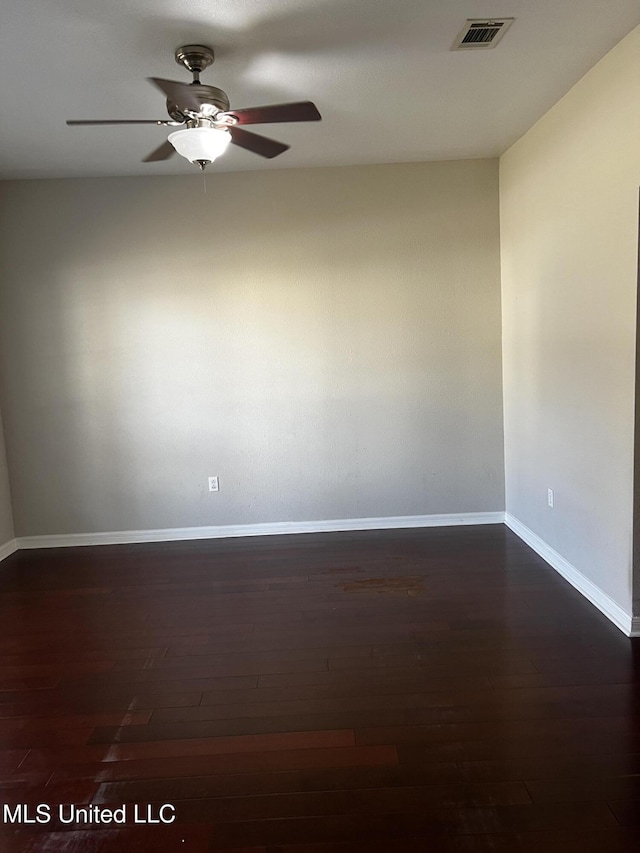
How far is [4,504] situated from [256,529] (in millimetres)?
1902

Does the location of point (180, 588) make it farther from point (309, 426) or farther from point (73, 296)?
point (73, 296)

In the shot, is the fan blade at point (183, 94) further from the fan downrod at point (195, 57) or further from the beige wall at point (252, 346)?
the beige wall at point (252, 346)

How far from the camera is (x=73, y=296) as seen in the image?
417 cm

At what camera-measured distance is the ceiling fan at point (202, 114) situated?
2174 mm

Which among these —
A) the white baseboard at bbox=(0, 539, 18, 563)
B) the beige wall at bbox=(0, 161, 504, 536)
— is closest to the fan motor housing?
the beige wall at bbox=(0, 161, 504, 536)

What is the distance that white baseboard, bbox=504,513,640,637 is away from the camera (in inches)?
105

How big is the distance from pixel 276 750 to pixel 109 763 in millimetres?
599

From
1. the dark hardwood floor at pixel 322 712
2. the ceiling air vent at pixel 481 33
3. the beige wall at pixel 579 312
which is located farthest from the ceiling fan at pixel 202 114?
the dark hardwood floor at pixel 322 712

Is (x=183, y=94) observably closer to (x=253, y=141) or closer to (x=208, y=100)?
A: (x=208, y=100)

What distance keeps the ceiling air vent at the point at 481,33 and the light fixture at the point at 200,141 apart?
1096 millimetres

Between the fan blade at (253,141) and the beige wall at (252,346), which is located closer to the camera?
the fan blade at (253,141)

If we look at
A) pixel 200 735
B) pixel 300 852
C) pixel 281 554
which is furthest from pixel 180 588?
pixel 300 852

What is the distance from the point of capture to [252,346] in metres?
4.24

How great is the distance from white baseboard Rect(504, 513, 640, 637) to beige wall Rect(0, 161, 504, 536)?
0.49 m
